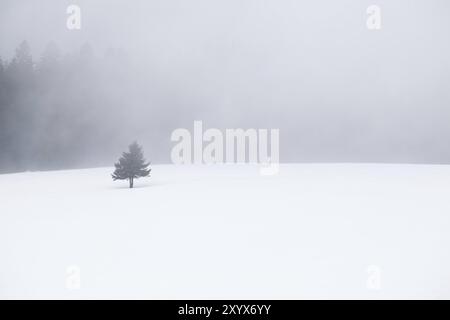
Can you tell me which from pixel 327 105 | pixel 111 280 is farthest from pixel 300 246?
Result: pixel 327 105

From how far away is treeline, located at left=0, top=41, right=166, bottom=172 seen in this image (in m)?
34.7

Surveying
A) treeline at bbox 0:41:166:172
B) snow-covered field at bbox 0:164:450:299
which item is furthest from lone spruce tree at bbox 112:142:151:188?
treeline at bbox 0:41:166:172

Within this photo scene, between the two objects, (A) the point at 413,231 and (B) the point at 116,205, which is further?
(B) the point at 116,205

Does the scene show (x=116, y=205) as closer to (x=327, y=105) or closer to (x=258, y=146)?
(x=258, y=146)

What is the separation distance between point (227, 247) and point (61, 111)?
3651 cm

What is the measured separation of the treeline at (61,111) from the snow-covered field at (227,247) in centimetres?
2235

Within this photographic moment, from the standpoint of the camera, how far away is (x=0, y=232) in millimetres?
9977

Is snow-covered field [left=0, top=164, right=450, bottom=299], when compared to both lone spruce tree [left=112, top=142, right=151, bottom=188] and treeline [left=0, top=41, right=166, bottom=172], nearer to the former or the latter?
lone spruce tree [left=112, top=142, right=151, bottom=188]

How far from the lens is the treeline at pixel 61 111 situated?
34688 millimetres

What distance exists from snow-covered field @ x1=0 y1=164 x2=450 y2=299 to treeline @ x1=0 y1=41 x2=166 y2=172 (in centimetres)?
2235

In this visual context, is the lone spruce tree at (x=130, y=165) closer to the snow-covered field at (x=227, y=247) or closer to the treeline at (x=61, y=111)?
the snow-covered field at (x=227, y=247)

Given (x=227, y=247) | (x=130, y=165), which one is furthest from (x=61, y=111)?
(x=227, y=247)

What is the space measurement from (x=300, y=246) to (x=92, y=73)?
41.5 metres

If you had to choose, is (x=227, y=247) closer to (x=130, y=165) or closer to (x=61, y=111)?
(x=130, y=165)
